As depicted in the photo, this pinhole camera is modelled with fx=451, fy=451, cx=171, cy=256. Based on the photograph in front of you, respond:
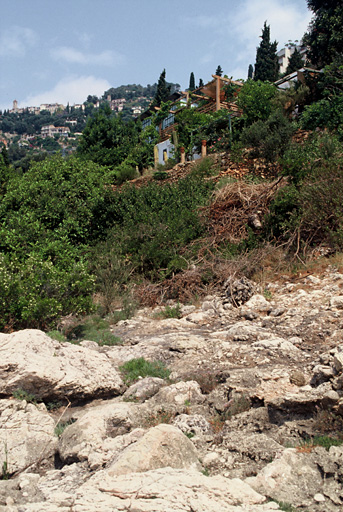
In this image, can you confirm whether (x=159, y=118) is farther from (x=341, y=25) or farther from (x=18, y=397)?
(x=18, y=397)

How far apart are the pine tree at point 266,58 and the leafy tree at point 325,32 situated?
11.7 meters

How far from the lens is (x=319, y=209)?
340 inches

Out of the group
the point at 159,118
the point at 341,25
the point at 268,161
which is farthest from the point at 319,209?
the point at 159,118

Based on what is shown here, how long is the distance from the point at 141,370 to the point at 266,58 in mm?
35101

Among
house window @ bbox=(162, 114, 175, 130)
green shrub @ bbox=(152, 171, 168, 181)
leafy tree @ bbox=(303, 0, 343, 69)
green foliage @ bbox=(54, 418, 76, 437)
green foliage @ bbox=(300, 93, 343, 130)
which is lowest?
green foliage @ bbox=(54, 418, 76, 437)

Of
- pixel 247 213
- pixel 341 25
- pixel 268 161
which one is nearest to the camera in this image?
pixel 247 213

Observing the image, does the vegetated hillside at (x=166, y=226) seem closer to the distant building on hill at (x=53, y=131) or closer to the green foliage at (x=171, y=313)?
the green foliage at (x=171, y=313)

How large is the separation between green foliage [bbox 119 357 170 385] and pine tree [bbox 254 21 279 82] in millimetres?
31605

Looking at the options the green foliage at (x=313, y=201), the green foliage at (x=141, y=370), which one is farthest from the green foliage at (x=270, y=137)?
the green foliage at (x=141, y=370)

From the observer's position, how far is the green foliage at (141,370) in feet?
16.2

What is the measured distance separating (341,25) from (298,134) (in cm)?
816

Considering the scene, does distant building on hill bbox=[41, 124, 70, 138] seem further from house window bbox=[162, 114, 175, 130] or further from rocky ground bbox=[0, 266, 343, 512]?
rocky ground bbox=[0, 266, 343, 512]

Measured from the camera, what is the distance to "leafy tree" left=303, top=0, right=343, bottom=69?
62.8 ft

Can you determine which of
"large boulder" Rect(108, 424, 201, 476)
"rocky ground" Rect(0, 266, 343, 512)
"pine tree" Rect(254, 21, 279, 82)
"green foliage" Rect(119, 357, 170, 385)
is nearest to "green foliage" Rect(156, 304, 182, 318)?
"rocky ground" Rect(0, 266, 343, 512)
